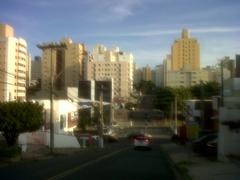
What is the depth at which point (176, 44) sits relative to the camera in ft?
646

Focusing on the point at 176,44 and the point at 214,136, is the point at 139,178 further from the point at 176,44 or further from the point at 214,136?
the point at 176,44

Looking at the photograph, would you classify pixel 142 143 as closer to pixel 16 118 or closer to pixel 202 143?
pixel 16 118

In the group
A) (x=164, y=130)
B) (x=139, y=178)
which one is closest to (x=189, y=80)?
(x=164, y=130)

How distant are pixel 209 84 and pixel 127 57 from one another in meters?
50.3

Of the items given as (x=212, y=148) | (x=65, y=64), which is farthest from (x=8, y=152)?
(x=65, y=64)

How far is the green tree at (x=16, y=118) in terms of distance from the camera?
1618 inches

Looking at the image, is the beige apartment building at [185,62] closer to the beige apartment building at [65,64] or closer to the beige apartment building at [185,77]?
the beige apartment building at [185,77]

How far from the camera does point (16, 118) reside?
41250mm

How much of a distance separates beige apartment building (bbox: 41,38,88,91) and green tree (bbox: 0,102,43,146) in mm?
40554

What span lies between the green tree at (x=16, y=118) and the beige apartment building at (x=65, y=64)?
133 feet

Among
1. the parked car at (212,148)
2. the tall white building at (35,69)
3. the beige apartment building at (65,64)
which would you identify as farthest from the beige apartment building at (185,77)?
the parked car at (212,148)

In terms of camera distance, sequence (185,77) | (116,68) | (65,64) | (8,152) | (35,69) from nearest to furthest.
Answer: (8,152), (65,64), (35,69), (116,68), (185,77)

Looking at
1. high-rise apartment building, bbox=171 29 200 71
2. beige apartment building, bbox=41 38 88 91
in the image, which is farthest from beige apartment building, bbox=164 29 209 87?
beige apartment building, bbox=41 38 88 91

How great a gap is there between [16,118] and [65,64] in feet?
198
